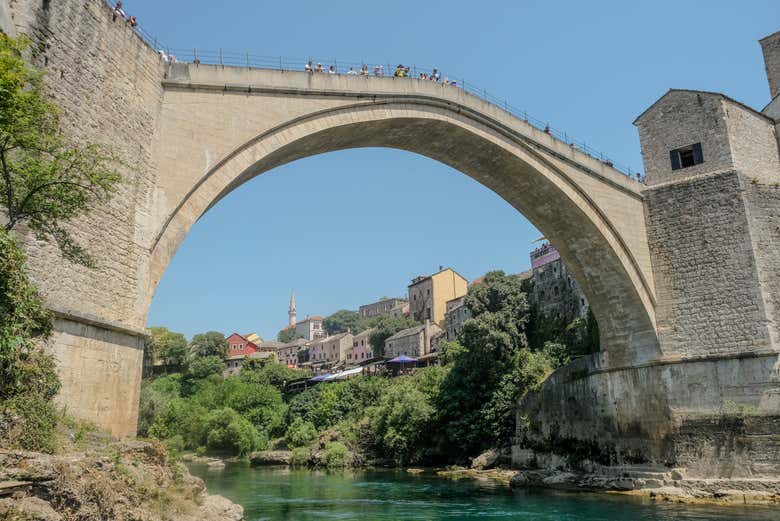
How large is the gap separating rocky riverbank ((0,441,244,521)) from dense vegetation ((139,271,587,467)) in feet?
48.9

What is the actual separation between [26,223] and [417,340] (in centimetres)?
4390

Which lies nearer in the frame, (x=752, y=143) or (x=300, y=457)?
(x=752, y=143)

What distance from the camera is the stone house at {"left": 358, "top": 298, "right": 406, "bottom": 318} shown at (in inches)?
3318

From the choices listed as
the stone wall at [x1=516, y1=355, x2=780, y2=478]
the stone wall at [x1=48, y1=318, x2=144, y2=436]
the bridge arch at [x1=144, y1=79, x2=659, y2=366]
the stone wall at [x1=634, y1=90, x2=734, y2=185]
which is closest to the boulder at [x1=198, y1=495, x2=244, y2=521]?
the stone wall at [x1=48, y1=318, x2=144, y2=436]

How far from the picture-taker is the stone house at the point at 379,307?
276ft

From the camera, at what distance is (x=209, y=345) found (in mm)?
58875

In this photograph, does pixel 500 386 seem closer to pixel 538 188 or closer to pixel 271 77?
pixel 538 188

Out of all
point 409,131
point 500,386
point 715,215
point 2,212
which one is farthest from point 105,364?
point 500,386

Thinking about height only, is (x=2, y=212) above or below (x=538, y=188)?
below

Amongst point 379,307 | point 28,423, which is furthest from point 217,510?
point 379,307

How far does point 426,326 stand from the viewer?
50219 mm

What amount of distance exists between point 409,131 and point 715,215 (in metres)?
8.08

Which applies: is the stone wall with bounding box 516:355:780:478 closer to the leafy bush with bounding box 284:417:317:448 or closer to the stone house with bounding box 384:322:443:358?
the leafy bush with bounding box 284:417:317:448

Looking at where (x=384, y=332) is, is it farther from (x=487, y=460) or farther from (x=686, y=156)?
(x=686, y=156)
